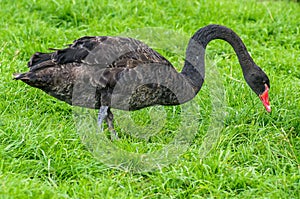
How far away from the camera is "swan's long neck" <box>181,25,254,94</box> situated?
532 cm

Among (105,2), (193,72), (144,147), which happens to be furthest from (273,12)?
(144,147)

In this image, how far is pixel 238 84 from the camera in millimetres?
5992

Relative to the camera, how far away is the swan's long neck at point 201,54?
17.4 ft

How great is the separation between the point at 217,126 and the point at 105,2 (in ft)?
10.5

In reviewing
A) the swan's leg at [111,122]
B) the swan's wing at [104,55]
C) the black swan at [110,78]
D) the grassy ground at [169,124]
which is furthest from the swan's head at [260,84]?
the swan's leg at [111,122]

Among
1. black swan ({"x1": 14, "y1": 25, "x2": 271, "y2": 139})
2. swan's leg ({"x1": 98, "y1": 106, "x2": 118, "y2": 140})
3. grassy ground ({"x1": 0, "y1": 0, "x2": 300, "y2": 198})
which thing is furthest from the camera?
swan's leg ({"x1": 98, "y1": 106, "x2": 118, "y2": 140})

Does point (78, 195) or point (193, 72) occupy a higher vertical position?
point (193, 72)

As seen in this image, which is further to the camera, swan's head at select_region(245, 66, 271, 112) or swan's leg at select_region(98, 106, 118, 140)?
swan's head at select_region(245, 66, 271, 112)

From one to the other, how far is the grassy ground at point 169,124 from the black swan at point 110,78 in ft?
1.07

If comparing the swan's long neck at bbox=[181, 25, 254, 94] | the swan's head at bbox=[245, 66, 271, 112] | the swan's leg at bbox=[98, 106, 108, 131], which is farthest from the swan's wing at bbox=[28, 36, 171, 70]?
the swan's head at bbox=[245, 66, 271, 112]

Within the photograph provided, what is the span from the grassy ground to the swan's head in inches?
8.0

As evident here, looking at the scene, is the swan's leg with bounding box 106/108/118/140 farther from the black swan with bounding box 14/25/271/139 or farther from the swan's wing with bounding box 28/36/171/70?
the swan's wing with bounding box 28/36/171/70

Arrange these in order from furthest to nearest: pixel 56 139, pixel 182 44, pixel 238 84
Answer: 1. pixel 182 44
2. pixel 238 84
3. pixel 56 139

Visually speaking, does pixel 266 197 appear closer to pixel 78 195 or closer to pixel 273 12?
pixel 78 195
